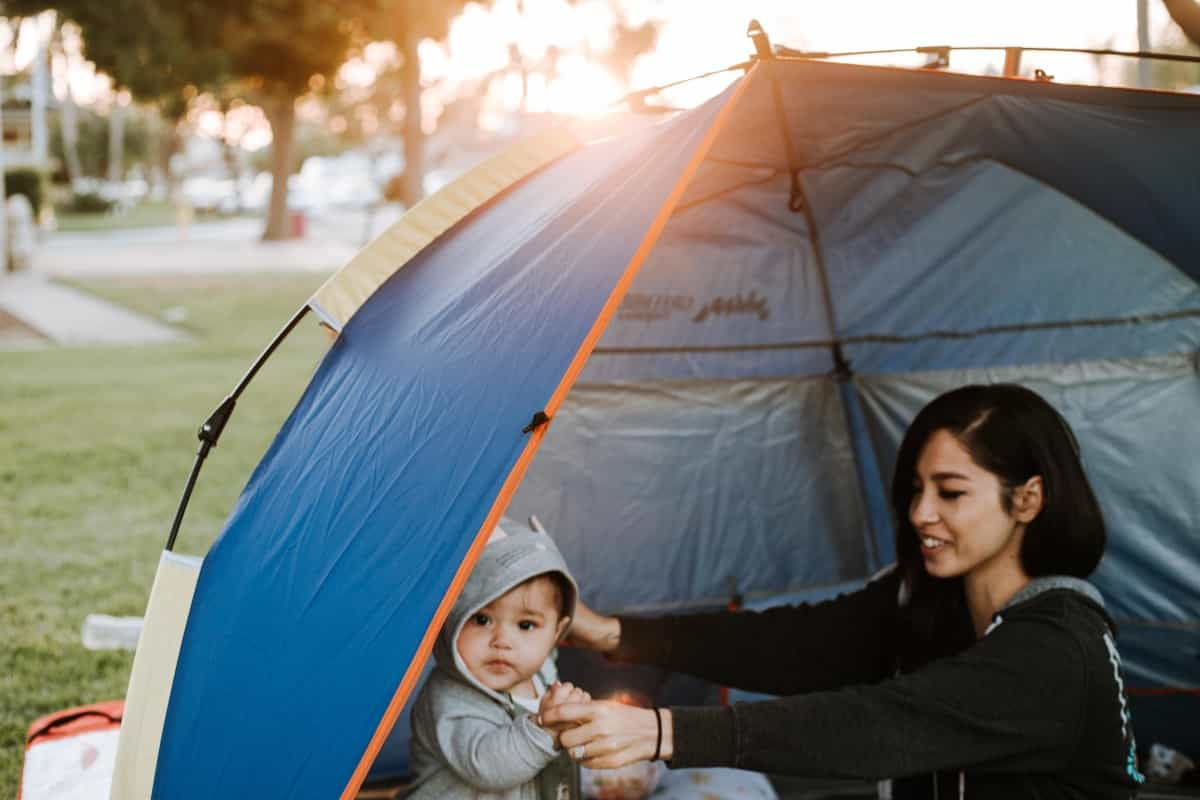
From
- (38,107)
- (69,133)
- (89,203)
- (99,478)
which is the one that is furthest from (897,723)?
(69,133)

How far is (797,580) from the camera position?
3588mm

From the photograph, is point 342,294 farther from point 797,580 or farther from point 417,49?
point 417,49

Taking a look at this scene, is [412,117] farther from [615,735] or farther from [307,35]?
[615,735]

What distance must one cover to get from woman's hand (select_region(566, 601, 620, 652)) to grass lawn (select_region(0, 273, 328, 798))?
1.70 meters

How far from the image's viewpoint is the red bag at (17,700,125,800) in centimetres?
270

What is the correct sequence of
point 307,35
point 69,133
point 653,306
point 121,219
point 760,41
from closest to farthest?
point 760,41 < point 653,306 < point 307,35 < point 121,219 < point 69,133

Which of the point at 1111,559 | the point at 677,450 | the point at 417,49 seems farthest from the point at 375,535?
the point at 417,49

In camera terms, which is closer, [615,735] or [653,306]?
[615,735]

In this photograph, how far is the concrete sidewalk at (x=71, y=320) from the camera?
10680mm

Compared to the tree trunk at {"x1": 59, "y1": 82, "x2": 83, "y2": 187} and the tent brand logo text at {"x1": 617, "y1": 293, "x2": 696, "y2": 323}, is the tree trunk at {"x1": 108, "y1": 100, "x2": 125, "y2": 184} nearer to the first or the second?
the tree trunk at {"x1": 59, "y1": 82, "x2": 83, "y2": 187}

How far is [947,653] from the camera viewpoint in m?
2.36

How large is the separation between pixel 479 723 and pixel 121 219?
107ft

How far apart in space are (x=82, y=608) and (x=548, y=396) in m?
3.28

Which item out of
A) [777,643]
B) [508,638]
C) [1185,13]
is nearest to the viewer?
[508,638]
